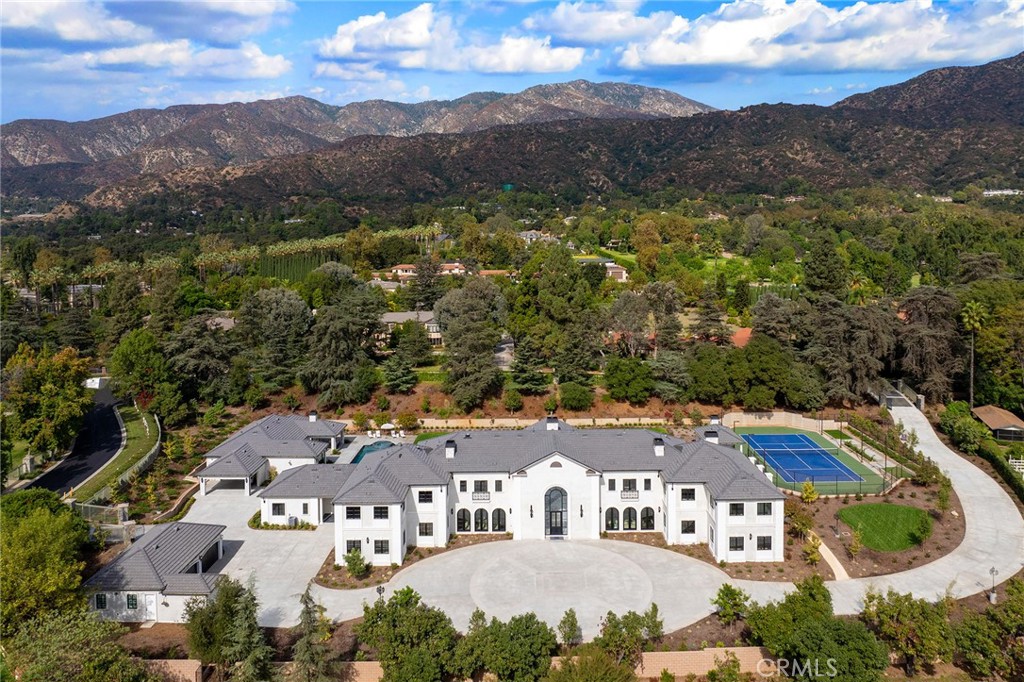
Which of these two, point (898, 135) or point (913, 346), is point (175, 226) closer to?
point (913, 346)

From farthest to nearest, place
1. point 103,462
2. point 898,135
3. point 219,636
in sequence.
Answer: point 898,135 → point 103,462 → point 219,636

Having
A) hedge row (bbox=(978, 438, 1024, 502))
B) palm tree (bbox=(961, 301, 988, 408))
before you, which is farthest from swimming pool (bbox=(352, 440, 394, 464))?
palm tree (bbox=(961, 301, 988, 408))

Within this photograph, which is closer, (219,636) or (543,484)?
(219,636)

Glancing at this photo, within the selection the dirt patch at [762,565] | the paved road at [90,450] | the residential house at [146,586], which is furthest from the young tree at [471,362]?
the residential house at [146,586]

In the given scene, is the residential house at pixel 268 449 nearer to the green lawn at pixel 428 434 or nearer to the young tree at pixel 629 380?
the green lawn at pixel 428 434

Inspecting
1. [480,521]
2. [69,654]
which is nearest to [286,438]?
[480,521]

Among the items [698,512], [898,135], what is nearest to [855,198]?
[898,135]
